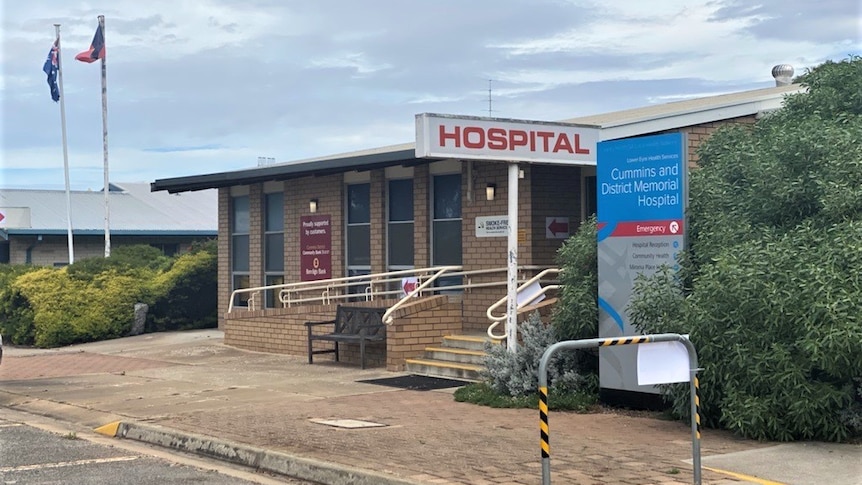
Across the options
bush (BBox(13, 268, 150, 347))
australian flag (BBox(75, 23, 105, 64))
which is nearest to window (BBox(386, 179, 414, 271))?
bush (BBox(13, 268, 150, 347))

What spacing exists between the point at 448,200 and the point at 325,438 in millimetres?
9135

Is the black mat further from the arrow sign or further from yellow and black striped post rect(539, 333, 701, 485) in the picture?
yellow and black striped post rect(539, 333, 701, 485)

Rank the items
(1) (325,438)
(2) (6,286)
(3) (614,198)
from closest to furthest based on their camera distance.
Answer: (1) (325,438), (3) (614,198), (2) (6,286)

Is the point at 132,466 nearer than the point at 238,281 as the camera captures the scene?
Yes

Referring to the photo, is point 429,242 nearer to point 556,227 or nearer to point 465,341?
point 556,227

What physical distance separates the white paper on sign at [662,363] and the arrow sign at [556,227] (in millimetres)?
9320

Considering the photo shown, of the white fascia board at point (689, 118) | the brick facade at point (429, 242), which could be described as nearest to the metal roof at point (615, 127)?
the white fascia board at point (689, 118)

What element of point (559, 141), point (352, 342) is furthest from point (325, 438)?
point (352, 342)

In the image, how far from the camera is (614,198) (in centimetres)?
1170

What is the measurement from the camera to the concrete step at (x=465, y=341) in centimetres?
1562

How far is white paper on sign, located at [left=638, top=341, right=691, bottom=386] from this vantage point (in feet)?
25.7

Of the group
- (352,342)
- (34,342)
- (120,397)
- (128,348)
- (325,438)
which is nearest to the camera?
(325,438)

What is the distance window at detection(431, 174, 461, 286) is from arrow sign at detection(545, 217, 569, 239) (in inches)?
74.1

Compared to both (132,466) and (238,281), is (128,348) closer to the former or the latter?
(238,281)
